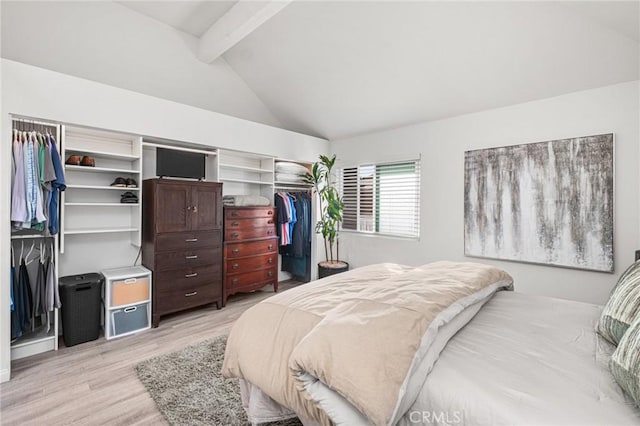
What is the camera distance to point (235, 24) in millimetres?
2986

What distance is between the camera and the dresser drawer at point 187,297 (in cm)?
309

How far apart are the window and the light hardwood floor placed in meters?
2.47

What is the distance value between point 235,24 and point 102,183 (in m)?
2.17

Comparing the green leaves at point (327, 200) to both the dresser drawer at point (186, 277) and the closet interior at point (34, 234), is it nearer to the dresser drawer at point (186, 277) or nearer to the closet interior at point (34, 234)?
the dresser drawer at point (186, 277)

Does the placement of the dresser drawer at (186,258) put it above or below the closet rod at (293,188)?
below

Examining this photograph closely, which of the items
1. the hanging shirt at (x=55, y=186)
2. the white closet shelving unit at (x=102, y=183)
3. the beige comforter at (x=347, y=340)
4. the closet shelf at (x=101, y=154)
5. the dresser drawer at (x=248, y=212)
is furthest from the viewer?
the dresser drawer at (x=248, y=212)

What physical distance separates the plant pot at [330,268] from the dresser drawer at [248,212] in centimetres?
108

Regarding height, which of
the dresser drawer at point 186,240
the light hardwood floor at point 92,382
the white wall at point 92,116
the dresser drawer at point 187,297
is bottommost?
the light hardwood floor at point 92,382

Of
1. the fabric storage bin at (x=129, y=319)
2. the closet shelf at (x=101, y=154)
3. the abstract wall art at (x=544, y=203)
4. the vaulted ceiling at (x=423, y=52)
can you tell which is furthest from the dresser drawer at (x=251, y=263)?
the abstract wall art at (x=544, y=203)

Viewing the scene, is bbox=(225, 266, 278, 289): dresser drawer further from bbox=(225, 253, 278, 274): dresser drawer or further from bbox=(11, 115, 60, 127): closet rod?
bbox=(11, 115, 60, 127): closet rod

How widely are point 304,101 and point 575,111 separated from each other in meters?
3.02

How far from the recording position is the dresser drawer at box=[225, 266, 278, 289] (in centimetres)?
368

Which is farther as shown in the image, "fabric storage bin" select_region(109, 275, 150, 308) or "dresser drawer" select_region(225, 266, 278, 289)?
"dresser drawer" select_region(225, 266, 278, 289)

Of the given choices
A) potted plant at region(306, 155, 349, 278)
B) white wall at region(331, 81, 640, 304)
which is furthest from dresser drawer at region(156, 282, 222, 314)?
white wall at region(331, 81, 640, 304)
